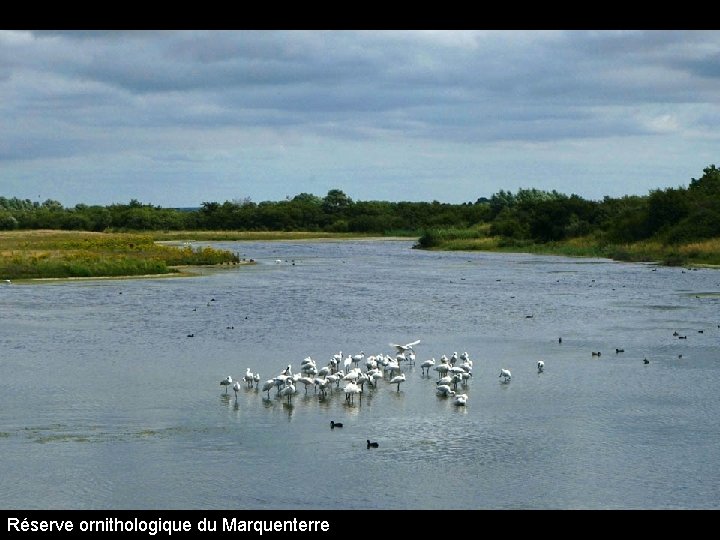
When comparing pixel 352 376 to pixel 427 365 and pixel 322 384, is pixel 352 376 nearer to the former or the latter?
pixel 322 384

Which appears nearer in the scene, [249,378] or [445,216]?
[249,378]

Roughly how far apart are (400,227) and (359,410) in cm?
13085

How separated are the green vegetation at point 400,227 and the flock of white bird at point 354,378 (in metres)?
34.6

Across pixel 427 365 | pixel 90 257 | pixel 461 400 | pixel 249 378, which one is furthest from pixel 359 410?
pixel 90 257

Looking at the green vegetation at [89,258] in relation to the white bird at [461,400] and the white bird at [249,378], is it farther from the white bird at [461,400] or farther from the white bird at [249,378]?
the white bird at [461,400]

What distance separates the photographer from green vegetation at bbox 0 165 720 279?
6600cm

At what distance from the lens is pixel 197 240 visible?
117188mm

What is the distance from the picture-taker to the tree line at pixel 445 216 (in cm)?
8112

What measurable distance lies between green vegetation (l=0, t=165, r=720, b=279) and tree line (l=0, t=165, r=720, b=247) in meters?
0.14

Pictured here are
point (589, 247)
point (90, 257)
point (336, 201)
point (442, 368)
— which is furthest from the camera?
point (336, 201)

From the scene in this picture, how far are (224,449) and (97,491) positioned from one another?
2770 millimetres

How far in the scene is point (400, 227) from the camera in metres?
151
